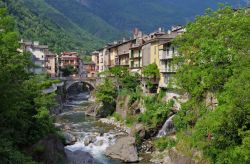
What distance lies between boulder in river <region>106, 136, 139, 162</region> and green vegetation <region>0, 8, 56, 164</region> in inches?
404

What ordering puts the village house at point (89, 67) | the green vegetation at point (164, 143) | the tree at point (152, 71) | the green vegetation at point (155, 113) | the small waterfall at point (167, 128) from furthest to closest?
the village house at point (89, 67)
the tree at point (152, 71)
the green vegetation at point (155, 113)
the small waterfall at point (167, 128)
the green vegetation at point (164, 143)

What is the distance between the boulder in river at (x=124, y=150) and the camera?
1731 inches

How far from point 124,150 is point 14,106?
19.3m

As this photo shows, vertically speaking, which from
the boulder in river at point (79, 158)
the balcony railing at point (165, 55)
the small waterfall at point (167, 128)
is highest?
the balcony railing at point (165, 55)

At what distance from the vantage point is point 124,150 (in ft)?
148

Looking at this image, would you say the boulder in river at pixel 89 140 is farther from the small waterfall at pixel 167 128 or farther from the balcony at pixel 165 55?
the balcony at pixel 165 55

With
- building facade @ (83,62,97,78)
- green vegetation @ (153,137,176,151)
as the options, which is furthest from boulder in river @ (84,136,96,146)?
building facade @ (83,62,97,78)

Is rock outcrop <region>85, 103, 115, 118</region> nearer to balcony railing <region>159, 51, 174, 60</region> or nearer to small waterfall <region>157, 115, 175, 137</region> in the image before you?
balcony railing <region>159, 51, 174, 60</region>

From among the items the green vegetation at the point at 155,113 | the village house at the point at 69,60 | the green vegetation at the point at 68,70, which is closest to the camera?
the green vegetation at the point at 155,113

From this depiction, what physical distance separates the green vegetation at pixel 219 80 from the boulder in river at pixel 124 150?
736cm

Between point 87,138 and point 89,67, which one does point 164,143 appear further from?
point 89,67

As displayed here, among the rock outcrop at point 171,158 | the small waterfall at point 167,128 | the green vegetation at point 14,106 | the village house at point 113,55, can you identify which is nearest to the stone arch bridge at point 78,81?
the village house at point 113,55

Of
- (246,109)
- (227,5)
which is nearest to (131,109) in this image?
(227,5)

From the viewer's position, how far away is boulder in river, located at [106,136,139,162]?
144ft
